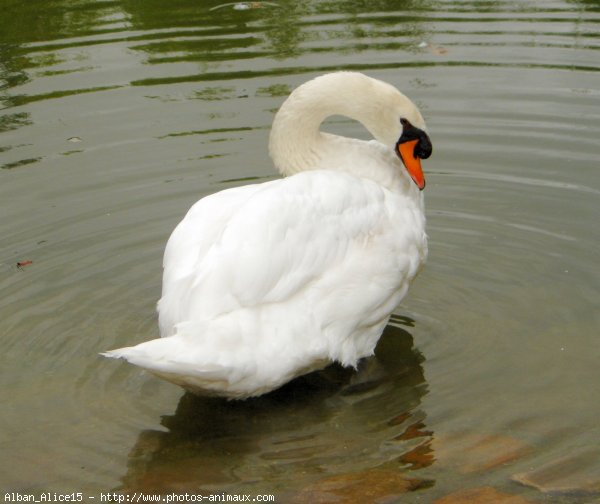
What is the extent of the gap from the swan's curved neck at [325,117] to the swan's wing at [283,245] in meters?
0.46

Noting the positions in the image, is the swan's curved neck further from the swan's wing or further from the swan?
the swan's wing

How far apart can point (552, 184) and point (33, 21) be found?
674 cm

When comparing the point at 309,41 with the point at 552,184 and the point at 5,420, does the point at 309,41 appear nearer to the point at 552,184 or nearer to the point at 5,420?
the point at 552,184

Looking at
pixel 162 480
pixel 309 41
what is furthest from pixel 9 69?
pixel 162 480

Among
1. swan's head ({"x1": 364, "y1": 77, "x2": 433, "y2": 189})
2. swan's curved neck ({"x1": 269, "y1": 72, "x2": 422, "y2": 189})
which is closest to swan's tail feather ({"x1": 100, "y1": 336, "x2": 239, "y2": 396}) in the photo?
swan's curved neck ({"x1": 269, "y1": 72, "x2": 422, "y2": 189})

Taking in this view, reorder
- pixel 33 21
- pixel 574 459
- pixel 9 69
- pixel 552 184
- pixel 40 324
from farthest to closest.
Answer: pixel 33 21
pixel 9 69
pixel 552 184
pixel 40 324
pixel 574 459

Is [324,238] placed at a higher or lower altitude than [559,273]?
higher

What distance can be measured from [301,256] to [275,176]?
283 cm

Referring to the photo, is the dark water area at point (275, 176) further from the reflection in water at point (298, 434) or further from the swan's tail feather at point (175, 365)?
the swan's tail feather at point (175, 365)

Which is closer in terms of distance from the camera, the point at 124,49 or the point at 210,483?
the point at 210,483

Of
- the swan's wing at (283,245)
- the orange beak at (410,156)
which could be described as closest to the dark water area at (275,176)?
the swan's wing at (283,245)

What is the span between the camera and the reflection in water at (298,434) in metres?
4.73

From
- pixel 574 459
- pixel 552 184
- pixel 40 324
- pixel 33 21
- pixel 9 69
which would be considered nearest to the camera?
pixel 574 459

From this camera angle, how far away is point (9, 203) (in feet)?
25.1
